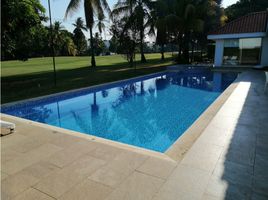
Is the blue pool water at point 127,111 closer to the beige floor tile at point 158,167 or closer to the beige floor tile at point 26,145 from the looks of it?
the beige floor tile at point 158,167

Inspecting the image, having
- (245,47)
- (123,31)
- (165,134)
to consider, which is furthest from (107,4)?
(165,134)

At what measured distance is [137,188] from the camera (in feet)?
8.92

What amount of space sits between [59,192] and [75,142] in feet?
5.05

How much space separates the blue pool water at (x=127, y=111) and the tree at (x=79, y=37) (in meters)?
42.9

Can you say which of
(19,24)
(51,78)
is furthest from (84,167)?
(51,78)

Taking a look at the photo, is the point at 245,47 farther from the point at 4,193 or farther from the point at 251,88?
the point at 4,193

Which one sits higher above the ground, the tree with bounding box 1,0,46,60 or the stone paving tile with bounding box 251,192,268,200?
the tree with bounding box 1,0,46,60

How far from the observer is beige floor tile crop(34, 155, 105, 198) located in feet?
9.06

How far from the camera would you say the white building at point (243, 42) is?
16812 millimetres

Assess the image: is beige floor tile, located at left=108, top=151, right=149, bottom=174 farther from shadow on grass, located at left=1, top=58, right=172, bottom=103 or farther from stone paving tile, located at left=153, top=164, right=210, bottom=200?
shadow on grass, located at left=1, top=58, right=172, bottom=103

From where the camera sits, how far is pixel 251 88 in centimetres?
894

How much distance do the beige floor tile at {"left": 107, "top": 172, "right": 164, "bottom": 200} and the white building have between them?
1729 centimetres

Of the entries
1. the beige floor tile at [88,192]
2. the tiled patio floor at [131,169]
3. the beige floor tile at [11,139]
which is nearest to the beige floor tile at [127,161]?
the tiled patio floor at [131,169]

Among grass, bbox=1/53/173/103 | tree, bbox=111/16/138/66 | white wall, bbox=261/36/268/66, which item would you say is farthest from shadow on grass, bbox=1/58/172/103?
white wall, bbox=261/36/268/66
